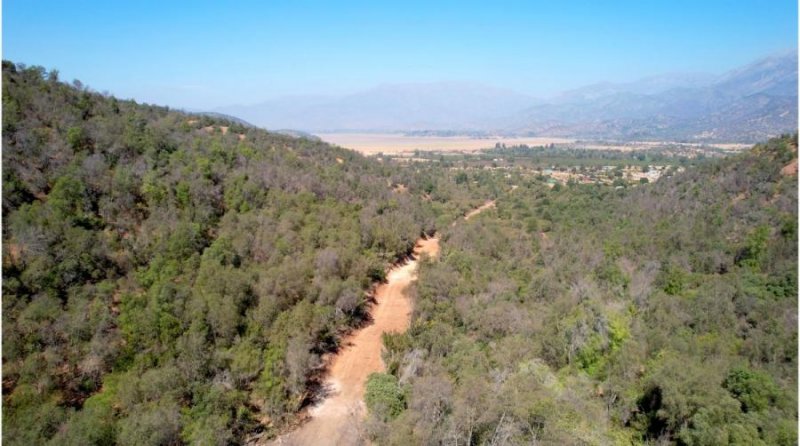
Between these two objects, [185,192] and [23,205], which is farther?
[185,192]

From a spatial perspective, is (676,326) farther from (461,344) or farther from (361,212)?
(361,212)

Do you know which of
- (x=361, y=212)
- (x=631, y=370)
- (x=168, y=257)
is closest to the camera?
(x=631, y=370)

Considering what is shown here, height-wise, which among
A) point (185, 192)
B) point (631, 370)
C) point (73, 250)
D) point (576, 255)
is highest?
point (185, 192)

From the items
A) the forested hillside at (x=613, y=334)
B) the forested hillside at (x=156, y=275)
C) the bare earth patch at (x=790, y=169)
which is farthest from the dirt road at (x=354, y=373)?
the bare earth patch at (x=790, y=169)

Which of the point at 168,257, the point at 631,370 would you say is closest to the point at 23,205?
the point at 168,257

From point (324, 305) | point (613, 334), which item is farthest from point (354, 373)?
point (613, 334)

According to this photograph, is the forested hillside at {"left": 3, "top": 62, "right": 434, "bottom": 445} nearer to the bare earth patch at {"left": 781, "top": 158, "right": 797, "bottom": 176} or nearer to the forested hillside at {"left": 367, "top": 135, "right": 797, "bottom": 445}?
the forested hillside at {"left": 367, "top": 135, "right": 797, "bottom": 445}

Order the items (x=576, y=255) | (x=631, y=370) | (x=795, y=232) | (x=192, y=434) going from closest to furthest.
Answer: (x=192, y=434) → (x=631, y=370) → (x=795, y=232) → (x=576, y=255)
